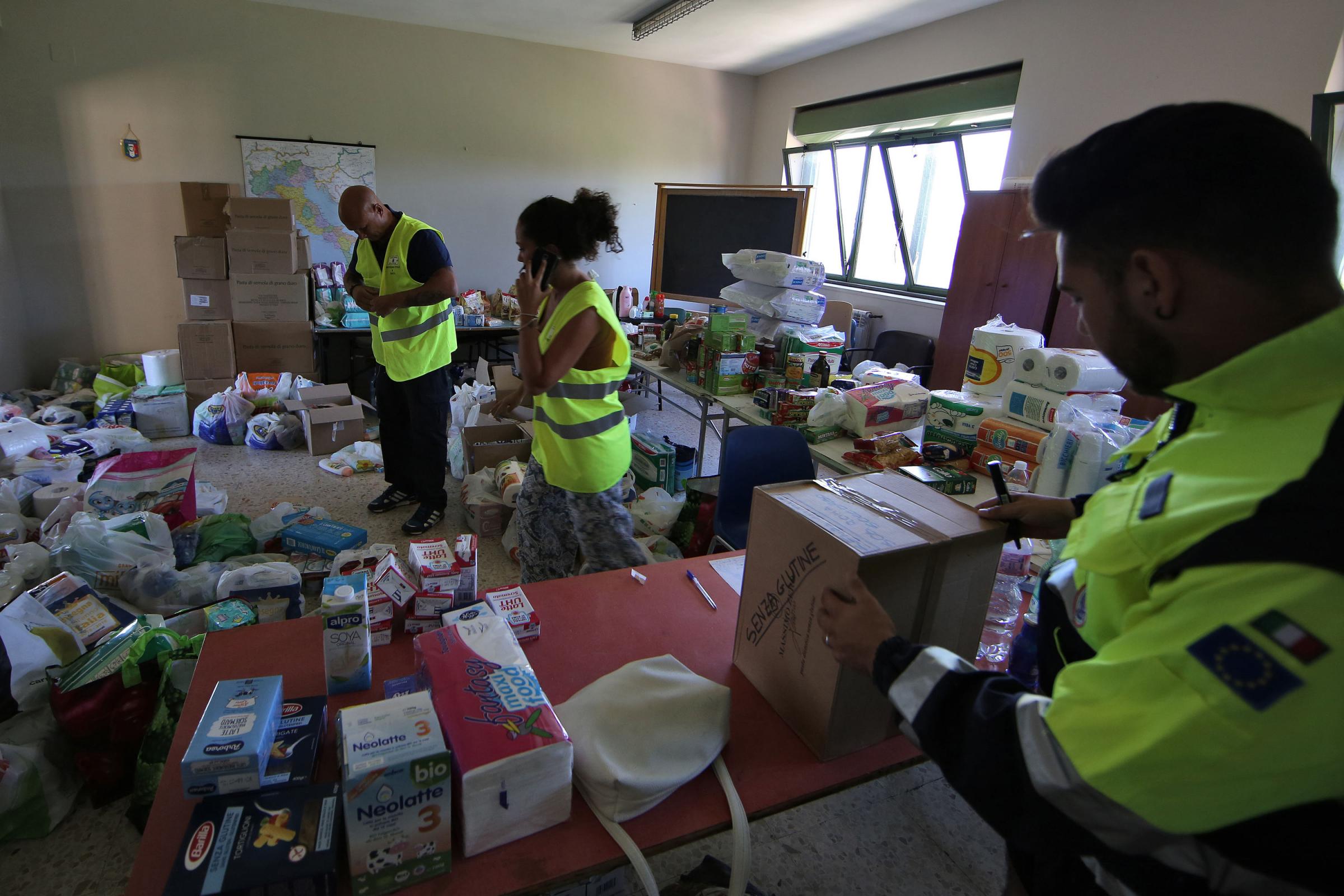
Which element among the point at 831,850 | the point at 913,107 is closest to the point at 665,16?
the point at 913,107

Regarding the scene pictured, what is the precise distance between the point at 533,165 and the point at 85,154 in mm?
3302

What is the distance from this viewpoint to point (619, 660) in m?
1.14

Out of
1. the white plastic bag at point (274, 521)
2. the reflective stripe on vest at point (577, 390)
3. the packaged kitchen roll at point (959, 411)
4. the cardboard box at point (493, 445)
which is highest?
the reflective stripe on vest at point (577, 390)

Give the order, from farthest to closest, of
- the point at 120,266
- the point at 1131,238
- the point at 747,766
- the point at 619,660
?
1. the point at 120,266
2. the point at 619,660
3. the point at 747,766
4. the point at 1131,238

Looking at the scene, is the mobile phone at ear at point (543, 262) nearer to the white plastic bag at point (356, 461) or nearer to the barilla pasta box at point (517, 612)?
the barilla pasta box at point (517, 612)

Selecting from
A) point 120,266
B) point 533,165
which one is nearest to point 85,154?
point 120,266

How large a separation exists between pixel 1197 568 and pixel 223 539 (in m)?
3.06

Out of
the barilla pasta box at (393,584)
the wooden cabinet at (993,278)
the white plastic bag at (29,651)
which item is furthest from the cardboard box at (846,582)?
the wooden cabinet at (993,278)

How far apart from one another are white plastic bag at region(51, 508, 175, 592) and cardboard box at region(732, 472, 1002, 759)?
2.30m

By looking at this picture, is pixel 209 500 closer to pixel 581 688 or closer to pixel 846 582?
pixel 581 688

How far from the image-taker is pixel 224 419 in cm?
417

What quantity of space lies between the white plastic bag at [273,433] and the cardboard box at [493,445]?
57.7 inches

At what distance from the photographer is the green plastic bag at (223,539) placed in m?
2.58

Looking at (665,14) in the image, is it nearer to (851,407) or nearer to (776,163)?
(776,163)
